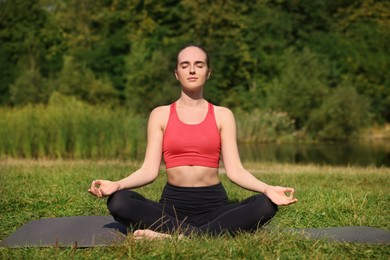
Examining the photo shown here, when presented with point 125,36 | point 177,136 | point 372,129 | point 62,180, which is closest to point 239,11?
point 125,36

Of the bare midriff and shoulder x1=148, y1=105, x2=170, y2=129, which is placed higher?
shoulder x1=148, y1=105, x2=170, y2=129

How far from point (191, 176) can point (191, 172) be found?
0.03 m

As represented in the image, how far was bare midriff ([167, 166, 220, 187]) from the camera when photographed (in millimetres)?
3861

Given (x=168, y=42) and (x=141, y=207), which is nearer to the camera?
(x=141, y=207)

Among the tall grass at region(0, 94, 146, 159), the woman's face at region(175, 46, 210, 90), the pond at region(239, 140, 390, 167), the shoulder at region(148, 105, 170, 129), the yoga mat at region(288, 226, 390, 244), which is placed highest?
the woman's face at region(175, 46, 210, 90)

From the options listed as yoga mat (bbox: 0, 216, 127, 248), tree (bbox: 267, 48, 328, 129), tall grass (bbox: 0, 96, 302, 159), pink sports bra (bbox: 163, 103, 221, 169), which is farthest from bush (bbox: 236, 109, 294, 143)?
pink sports bra (bbox: 163, 103, 221, 169)

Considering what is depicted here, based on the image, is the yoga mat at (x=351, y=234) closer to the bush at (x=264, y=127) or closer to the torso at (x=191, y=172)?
the torso at (x=191, y=172)

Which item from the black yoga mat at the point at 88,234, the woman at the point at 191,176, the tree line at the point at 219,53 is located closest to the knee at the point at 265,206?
the woman at the point at 191,176

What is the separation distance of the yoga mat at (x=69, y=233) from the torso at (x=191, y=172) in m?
0.52

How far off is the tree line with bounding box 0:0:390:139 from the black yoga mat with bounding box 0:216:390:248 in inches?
865

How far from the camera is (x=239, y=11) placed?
3378 centimetres

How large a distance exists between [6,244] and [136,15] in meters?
32.9

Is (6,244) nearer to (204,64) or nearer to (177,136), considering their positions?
(177,136)

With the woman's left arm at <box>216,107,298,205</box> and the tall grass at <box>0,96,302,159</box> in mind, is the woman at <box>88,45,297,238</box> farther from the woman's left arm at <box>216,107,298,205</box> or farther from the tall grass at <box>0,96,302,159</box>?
the tall grass at <box>0,96,302,159</box>
